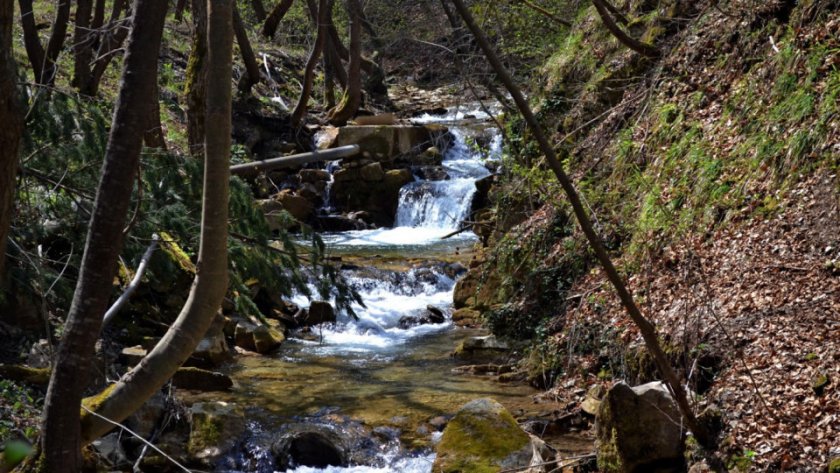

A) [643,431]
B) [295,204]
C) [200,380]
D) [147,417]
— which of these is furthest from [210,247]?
[295,204]

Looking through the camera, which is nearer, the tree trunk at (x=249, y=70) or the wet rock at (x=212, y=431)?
the wet rock at (x=212, y=431)

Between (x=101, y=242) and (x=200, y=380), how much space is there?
5.33 meters

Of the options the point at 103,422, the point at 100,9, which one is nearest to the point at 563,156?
the point at 103,422

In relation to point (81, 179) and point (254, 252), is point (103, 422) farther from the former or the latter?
point (254, 252)

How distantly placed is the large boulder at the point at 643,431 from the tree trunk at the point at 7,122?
423 cm

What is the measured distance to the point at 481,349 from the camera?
9.71 metres

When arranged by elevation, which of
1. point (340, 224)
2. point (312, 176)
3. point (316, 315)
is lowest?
point (316, 315)

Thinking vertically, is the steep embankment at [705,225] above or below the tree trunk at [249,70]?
below

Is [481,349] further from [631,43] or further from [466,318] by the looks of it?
[631,43]

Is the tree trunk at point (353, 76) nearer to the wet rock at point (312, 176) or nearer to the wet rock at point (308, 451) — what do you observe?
the wet rock at point (312, 176)

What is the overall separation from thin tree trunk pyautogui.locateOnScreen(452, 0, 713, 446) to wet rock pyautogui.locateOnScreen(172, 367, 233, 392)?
4742 millimetres

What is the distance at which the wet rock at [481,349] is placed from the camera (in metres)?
9.50

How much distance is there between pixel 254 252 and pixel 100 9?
11.1 m

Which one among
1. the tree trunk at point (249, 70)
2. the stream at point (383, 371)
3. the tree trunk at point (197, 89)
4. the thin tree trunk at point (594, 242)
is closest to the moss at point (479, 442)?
the stream at point (383, 371)
